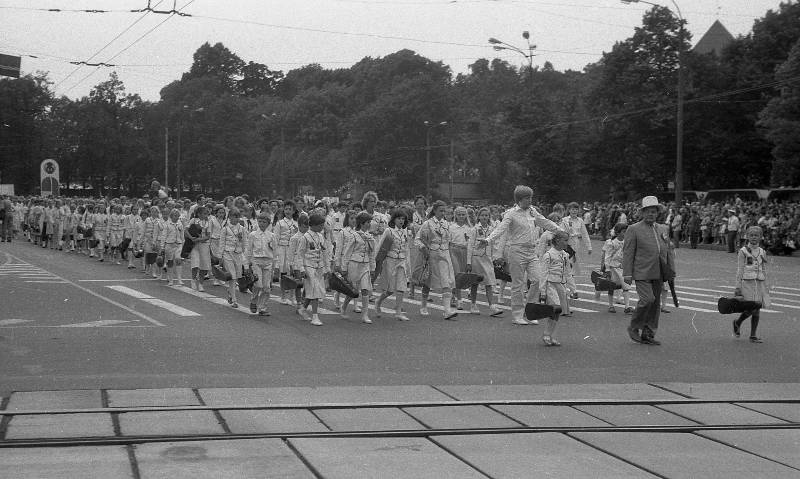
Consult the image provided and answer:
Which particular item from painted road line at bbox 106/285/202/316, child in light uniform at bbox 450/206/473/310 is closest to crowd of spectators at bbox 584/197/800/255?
child in light uniform at bbox 450/206/473/310

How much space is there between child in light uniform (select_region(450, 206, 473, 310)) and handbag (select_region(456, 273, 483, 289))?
1.08 metres

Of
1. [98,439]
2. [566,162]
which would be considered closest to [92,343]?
[98,439]

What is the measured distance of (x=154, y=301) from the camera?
18828mm

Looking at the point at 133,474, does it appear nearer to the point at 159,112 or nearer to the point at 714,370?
the point at 714,370

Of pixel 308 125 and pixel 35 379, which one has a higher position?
pixel 308 125

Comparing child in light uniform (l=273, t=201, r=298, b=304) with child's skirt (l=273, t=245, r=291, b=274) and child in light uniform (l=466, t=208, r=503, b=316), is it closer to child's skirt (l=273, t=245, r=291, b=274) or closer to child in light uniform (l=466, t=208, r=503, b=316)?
child's skirt (l=273, t=245, r=291, b=274)

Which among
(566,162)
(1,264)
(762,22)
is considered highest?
(762,22)

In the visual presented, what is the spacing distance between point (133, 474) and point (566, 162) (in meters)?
61.1

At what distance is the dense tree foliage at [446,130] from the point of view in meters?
58.7

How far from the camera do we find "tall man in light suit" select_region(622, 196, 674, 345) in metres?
13.5

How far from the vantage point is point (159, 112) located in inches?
3506

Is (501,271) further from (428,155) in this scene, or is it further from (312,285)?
(428,155)

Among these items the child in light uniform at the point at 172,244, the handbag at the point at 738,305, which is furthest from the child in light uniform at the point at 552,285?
the child in light uniform at the point at 172,244

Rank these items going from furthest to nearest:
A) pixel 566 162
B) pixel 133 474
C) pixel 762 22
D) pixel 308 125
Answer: pixel 308 125 → pixel 566 162 → pixel 762 22 → pixel 133 474
